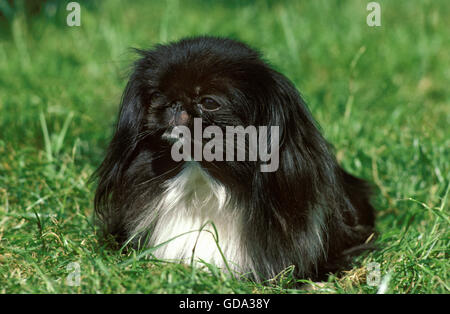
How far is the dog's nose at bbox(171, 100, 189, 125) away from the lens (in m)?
2.27

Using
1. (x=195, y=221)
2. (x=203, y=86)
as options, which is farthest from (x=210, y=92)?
(x=195, y=221)

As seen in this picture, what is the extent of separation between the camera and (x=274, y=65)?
2.84m

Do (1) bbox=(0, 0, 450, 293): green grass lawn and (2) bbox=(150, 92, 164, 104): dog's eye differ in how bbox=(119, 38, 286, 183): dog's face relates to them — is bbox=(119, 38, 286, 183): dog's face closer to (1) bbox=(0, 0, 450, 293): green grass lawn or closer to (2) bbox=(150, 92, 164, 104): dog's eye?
(2) bbox=(150, 92, 164, 104): dog's eye

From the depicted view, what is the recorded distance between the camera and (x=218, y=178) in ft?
7.76

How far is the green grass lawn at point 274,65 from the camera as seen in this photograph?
2.44 m

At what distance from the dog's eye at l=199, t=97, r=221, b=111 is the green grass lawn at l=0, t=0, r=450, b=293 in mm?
612

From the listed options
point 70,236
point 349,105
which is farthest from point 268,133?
point 349,105

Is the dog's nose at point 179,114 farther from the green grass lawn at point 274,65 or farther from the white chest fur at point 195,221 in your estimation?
the green grass lawn at point 274,65

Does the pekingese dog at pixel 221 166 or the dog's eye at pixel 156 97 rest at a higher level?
the dog's eye at pixel 156 97

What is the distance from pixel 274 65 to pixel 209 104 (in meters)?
0.65
